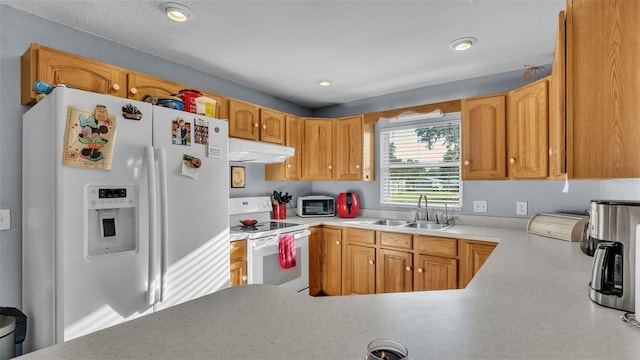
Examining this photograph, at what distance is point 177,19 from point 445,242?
255 centimetres

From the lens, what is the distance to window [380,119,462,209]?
126 inches

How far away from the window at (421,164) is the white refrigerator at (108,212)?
7.19 feet

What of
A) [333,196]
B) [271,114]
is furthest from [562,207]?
[271,114]

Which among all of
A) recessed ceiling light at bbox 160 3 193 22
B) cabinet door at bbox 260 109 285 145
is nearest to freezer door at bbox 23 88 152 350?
recessed ceiling light at bbox 160 3 193 22

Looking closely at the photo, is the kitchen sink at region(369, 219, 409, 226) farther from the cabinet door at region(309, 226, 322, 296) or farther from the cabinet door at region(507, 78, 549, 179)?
the cabinet door at region(507, 78, 549, 179)

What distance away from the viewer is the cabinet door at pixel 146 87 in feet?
6.91

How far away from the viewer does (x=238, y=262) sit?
2.52 m

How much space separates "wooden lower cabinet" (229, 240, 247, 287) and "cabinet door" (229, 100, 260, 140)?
0.97 metres

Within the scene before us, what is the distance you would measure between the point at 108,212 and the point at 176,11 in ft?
3.92

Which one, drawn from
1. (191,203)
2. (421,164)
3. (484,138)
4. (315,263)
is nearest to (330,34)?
(191,203)

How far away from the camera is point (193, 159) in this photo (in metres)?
1.93

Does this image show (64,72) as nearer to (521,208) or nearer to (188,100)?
(188,100)

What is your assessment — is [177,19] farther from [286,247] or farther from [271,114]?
[286,247]

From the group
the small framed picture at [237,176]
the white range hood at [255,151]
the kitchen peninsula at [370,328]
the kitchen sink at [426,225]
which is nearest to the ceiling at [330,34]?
the white range hood at [255,151]
